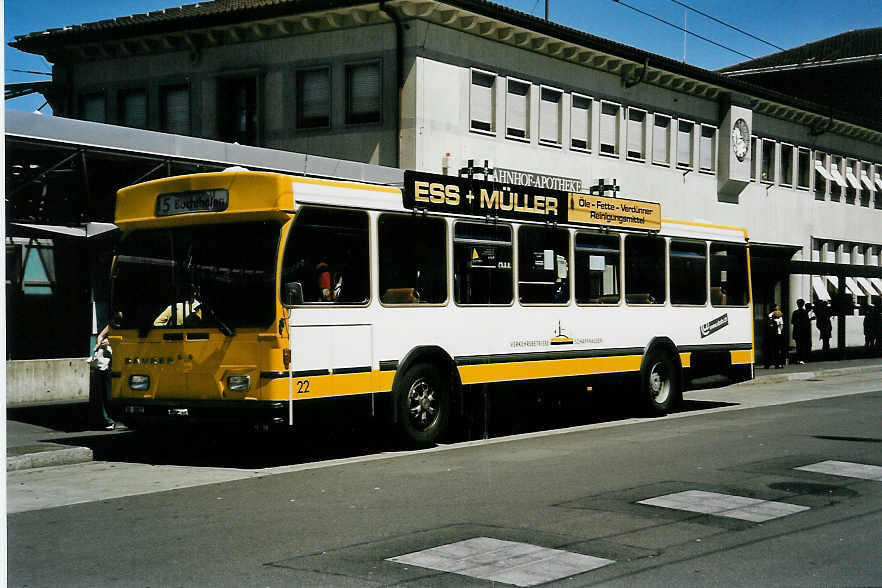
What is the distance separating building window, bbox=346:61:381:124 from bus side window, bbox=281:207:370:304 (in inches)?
578

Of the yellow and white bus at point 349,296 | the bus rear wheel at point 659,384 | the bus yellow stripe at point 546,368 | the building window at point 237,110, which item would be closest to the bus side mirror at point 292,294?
the yellow and white bus at point 349,296

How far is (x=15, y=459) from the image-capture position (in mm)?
12008

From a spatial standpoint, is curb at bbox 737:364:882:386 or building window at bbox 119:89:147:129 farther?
building window at bbox 119:89:147:129

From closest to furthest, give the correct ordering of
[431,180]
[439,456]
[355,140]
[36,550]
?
[36,550] < [439,456] < [431,180] < [355,140]

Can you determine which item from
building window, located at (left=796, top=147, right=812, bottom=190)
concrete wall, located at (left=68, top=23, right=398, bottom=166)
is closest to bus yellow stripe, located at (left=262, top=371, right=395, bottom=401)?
concrete wall, located at (left=68, top=23, right=398, bottom=166)

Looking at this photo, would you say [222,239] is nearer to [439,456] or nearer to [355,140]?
[439,456]

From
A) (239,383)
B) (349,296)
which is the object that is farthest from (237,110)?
(239,383)

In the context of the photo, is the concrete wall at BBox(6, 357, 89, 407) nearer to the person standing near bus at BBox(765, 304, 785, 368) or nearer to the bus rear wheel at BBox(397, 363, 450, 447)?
the bus rear wheel at BBox(397, 363, 450, 447)

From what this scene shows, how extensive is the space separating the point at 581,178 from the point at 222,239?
20.4m

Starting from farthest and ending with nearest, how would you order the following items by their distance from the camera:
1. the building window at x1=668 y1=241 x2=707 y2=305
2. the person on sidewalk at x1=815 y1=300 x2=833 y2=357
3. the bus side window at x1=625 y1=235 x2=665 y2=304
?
the person on sidewalk at x1=815 y1=300 x2=833 y2=357 < the building window at x1=668 y1=241 x2=707 y2=305 < the bus side window at x1=625 y1=235 x2=665 y2=304

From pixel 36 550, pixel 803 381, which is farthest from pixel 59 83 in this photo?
pixel 36 550

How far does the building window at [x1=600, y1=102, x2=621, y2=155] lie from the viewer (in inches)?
1272

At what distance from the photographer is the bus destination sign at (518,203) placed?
45.1 feet

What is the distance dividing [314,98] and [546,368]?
14.4 m
